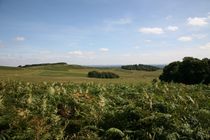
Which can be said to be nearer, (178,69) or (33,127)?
(33,127)

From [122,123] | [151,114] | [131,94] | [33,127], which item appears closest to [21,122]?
[33,127]

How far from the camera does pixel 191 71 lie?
56.2 meters

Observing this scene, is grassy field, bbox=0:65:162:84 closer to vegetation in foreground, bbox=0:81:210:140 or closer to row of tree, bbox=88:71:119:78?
row of tree, bbox=88:71:119:78

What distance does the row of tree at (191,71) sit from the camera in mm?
55303

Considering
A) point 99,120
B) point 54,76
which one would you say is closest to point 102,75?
point 54,76

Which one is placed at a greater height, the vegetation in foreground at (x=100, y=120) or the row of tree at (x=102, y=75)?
the vegetation in foreground at (x=100, y=120)

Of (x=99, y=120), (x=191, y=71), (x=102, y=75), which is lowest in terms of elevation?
(x=102, y=75)

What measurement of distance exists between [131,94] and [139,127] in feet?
17.4

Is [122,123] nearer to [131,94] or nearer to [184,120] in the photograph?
[184,120]

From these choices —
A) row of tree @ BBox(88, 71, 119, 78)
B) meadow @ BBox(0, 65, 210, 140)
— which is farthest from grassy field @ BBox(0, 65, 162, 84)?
meadow @ BBox(0, 65, 210, 140)

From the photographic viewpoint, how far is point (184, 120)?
34.5ft

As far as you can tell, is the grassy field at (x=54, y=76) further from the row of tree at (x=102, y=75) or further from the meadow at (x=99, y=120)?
the meadow at (x=99, y=120)

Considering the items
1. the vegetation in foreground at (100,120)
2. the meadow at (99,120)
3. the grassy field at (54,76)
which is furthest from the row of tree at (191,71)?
the vegetation in foreground at (100,120)

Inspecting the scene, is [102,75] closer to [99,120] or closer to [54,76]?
[54,76]
